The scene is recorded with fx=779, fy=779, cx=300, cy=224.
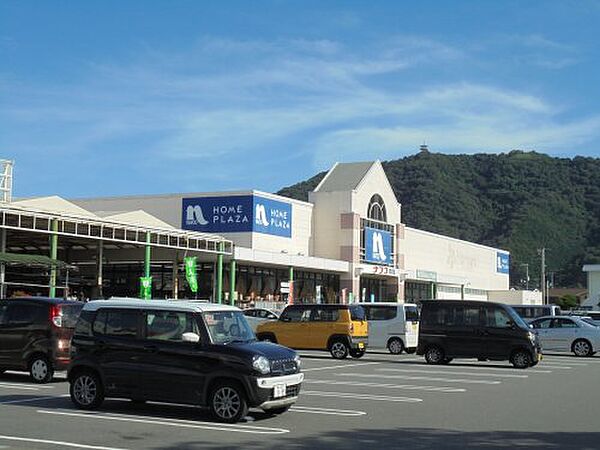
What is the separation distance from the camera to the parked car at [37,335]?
15.6 metres

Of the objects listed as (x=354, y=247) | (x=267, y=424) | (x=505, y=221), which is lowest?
(x=267, y=424)

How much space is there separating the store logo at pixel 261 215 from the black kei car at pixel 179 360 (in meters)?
35.3

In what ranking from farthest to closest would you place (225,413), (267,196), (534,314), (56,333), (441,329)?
(267,196)
(534,314)
(441,329)
(56,333)
(225,413)

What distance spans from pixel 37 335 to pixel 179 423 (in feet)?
19.2

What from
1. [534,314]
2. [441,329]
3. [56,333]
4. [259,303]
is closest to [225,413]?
[56,333]

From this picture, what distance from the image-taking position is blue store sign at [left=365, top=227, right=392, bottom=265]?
57.3 metres

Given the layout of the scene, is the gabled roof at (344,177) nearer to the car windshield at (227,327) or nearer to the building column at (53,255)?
the building column at (53,255)

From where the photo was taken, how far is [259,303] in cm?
4528

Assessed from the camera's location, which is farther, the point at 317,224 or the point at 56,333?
the point at 317,224

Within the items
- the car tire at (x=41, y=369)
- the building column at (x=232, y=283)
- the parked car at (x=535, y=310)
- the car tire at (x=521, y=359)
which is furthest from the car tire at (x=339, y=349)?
the building column at (x=232, y=283)

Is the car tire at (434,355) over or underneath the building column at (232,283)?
underneath

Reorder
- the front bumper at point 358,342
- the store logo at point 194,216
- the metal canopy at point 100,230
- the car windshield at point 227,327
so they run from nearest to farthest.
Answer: the car windshield at point 227,327 < the front bumper at point 358,342 < the metal canopy at point 100,230 < the store logo at point 194,216

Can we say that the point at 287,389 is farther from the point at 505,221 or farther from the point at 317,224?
the point at 505,221

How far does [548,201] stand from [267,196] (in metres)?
80.7
